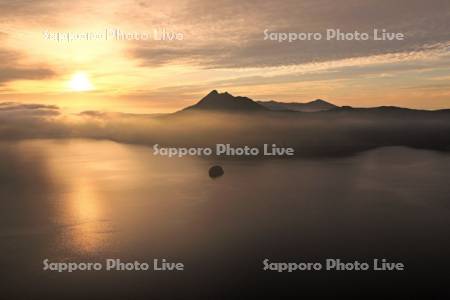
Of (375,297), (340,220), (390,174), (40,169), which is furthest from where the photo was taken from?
(40,169)

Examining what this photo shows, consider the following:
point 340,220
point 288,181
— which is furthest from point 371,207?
point 288,181

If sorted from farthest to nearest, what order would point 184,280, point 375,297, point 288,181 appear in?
point 288,181 → point 184,280 → point 375,297

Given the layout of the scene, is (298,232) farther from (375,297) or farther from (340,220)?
(375,297)

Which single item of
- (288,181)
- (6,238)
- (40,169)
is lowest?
(6,238)

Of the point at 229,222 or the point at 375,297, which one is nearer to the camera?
the point at 375,297

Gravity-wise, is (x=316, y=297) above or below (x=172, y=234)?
below

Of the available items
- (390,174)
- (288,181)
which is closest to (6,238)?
(288,181)
